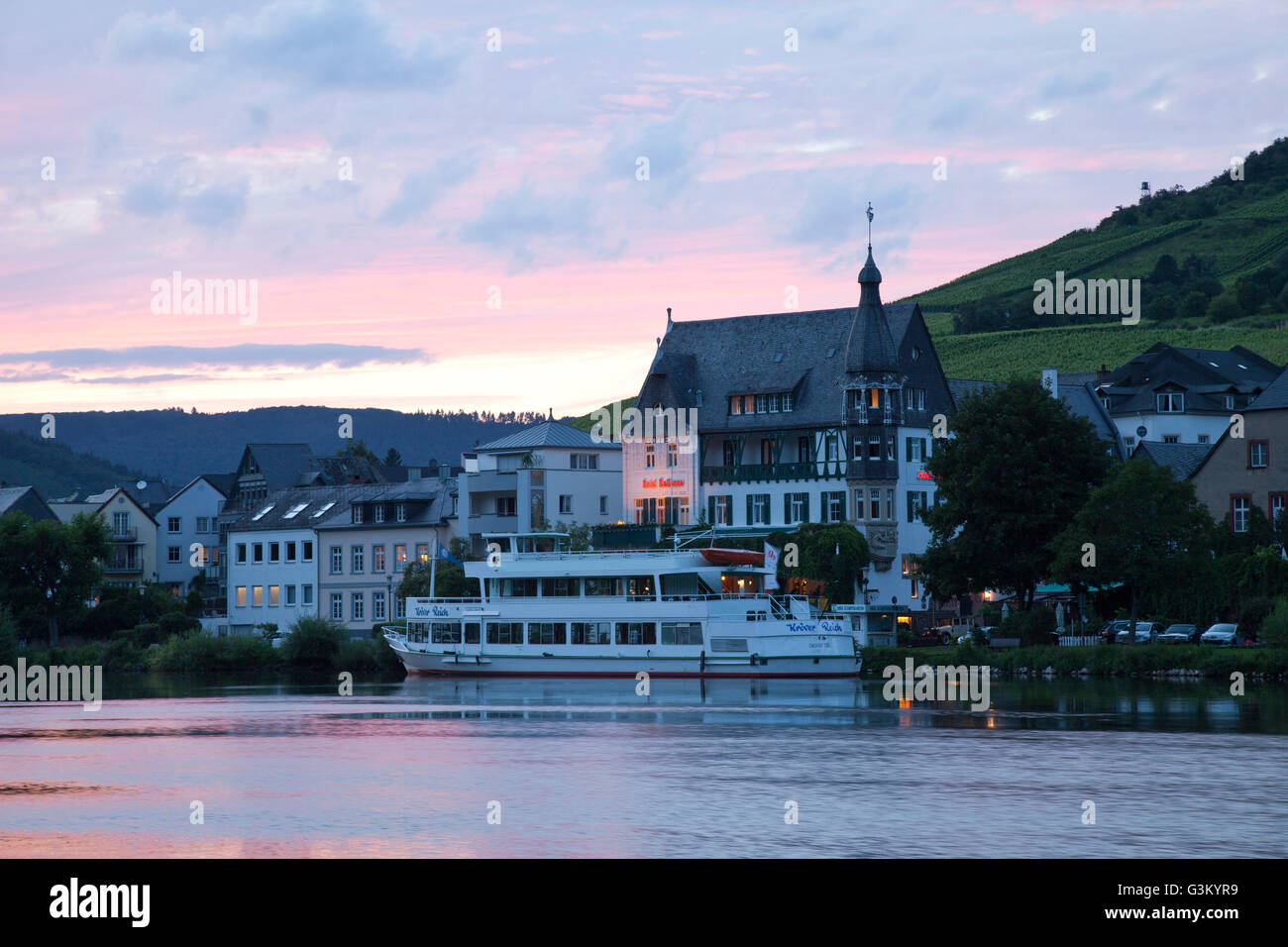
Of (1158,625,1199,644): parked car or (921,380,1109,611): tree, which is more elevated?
(921,380,1109,611): tree

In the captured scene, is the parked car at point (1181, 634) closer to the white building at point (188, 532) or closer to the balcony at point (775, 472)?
the balcony at point (775, 472)

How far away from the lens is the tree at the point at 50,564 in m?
105

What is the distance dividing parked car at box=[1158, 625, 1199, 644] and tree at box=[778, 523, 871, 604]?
2275cm

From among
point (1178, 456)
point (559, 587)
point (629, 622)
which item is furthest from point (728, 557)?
point (1178, 456)

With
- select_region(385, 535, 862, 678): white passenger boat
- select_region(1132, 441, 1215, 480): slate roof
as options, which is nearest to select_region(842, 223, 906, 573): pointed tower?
select_region(1132, 441, 1215, 480): slate roof

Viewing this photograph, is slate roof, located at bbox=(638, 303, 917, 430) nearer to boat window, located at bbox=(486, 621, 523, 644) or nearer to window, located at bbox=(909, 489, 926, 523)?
Answer: window, located at bbox=(909, 489, 926, 523)

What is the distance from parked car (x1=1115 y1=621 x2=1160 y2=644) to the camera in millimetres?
76812

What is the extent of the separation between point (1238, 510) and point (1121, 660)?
712 inches

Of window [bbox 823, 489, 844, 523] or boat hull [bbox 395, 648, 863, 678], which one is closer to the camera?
boat hull [bbox 395, 648, 863, 678]

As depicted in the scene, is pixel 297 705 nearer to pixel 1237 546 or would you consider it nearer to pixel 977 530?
pixel 977 530

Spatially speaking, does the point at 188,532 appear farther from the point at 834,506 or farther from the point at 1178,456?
the point at 1178,456

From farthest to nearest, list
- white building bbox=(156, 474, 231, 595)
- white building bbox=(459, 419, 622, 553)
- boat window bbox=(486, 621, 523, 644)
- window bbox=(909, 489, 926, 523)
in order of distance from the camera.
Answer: white building bbox=(156, 474, 231, 595) → white building bbox=(459, 419, 622, 553) → window bbox=(909, 489, 926, 523) → boat window bbox=(486, 621, 523, 644)

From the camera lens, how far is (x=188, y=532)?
5684 inches
